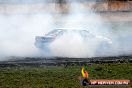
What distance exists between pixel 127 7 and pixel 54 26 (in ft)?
28.8

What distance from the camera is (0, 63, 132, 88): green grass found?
34.9ft

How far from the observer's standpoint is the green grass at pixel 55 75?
10.6 m

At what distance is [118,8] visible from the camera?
30.7 m

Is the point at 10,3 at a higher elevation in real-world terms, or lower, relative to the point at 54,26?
higher

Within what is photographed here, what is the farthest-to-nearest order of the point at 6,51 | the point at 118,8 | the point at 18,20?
the point at 118,8 < the point at 18,20 < the point at 6,51

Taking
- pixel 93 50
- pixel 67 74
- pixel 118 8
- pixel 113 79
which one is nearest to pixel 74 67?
pixel 67 74

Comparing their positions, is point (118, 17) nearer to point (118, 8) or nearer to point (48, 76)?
point (118, 8)

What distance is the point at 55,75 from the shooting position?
11.8 metres

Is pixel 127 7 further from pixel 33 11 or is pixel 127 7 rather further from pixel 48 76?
pixel 48 76

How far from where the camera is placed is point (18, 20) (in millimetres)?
19781

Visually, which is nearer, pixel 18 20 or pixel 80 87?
pixel 80 87

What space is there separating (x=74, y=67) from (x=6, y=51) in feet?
15.6

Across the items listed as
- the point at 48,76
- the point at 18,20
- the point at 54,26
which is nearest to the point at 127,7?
the point at 54,26

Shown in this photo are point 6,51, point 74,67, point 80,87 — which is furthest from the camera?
point 6,51
